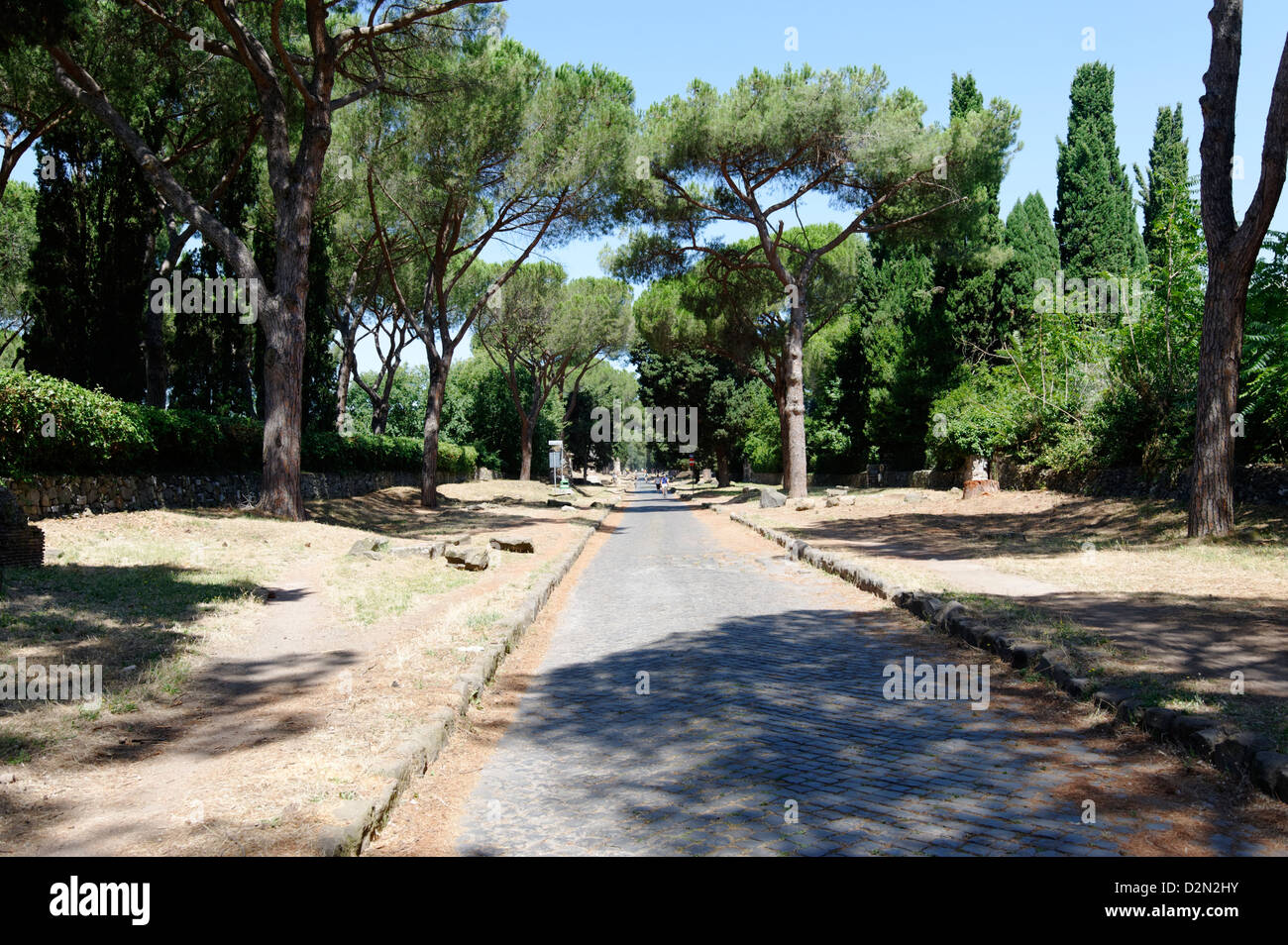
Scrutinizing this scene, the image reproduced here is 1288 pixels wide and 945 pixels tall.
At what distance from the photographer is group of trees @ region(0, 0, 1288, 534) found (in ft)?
49.7

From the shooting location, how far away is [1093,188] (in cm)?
3869

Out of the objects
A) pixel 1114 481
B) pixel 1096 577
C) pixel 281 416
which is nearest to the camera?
pixel 1096 577

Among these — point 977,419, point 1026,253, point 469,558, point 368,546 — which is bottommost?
point 469,558

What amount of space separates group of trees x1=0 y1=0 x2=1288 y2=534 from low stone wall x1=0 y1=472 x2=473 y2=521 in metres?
1.75

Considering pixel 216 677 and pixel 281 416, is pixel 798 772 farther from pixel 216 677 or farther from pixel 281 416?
pixel 281 416

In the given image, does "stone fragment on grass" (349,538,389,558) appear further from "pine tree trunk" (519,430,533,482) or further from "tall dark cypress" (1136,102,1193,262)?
"tall dark cypress" (1136,102,1193,262)

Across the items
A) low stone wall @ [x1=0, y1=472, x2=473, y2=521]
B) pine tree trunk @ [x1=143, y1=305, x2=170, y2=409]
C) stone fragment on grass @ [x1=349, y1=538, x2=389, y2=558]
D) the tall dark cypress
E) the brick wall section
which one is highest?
the tall dark cypress

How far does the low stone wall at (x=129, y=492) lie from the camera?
476 inches

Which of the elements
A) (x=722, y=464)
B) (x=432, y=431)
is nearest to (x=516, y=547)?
(x=432, y=431)

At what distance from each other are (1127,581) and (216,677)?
362 inches

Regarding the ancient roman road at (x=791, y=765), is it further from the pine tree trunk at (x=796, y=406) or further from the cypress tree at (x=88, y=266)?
the pine tree trunk at (x=796, y=406)

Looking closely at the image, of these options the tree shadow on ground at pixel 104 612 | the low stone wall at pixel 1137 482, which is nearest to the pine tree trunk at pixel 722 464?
the low stone wall at pixel 1137 482

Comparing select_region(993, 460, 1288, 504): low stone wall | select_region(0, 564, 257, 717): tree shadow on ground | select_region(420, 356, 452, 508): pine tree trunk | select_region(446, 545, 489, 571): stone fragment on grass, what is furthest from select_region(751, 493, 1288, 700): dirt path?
select_region(420, 356, 452, 508): pine tree trunk

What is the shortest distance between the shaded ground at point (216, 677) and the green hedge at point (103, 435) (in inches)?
42.6
